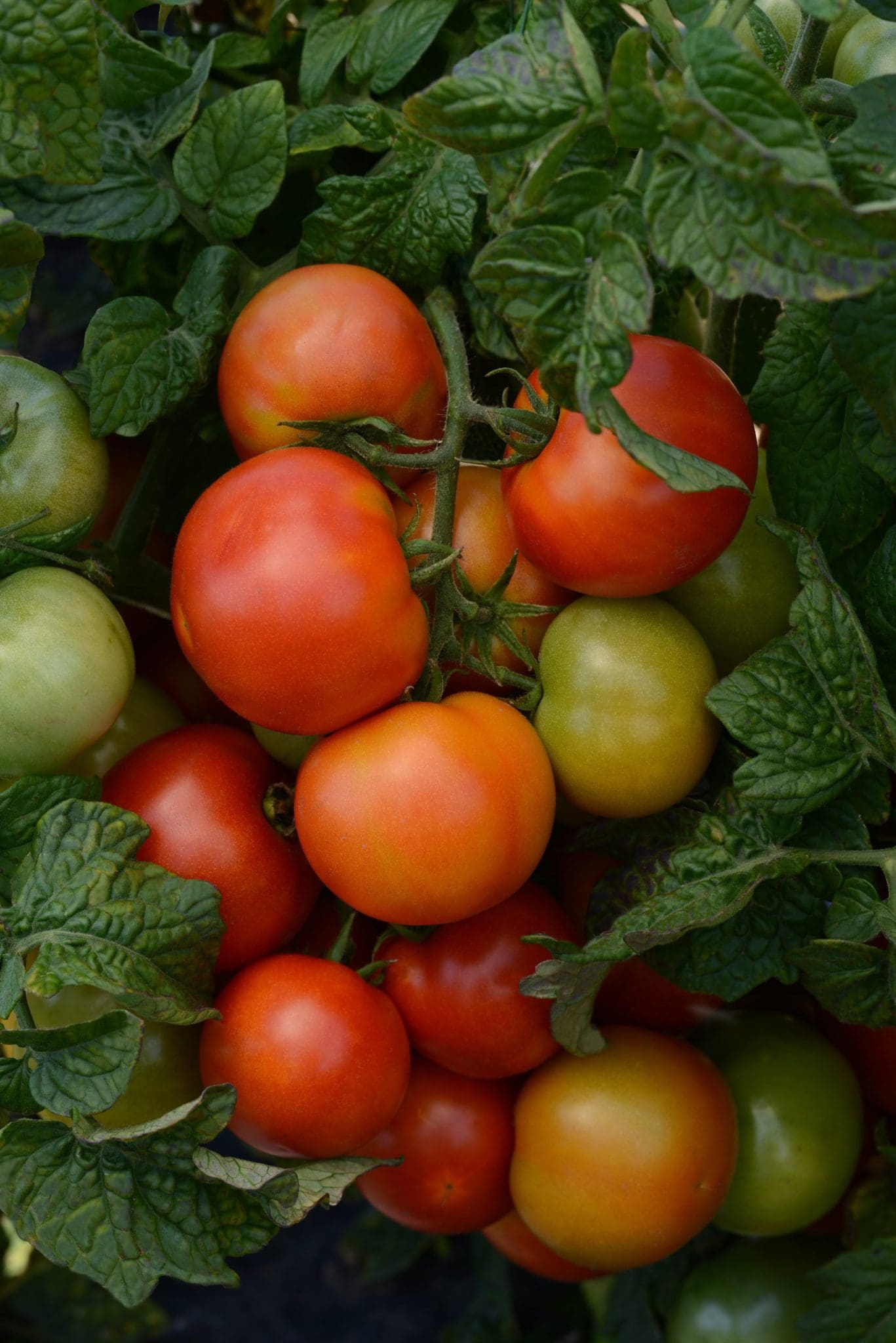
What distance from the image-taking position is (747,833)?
67cm

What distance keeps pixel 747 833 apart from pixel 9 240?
530 mm

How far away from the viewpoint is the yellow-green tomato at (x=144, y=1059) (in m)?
0.70

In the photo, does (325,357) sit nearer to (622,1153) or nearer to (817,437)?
(817,437)

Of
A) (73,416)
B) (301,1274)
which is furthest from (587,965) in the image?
(301,1274)

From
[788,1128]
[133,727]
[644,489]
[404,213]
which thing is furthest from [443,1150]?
[404,213]

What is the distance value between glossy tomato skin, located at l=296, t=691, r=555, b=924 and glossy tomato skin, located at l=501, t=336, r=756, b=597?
11 cm

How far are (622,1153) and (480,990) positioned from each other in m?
0.14

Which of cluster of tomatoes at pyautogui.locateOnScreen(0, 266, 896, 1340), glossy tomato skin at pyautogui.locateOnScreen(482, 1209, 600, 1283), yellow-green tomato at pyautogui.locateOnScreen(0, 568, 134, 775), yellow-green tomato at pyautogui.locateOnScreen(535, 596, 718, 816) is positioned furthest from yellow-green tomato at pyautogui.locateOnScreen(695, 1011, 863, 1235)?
yellow-green tomato at pyautogui.locateOnScreen(0, 568, 134, 775)

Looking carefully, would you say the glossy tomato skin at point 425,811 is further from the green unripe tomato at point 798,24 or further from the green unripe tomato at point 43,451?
the green unripe tomato at point 798,24

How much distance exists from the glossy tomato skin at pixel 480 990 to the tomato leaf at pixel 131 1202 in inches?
5.9

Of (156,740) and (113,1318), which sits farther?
(113,1318)

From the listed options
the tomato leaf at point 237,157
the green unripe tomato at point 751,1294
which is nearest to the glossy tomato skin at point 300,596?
the tomato leaf at point 237,157

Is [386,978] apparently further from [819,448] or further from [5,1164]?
[819,448]

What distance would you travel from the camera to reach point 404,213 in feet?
2.42
